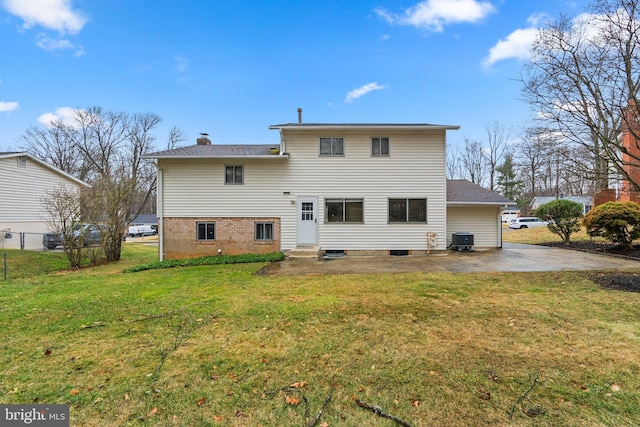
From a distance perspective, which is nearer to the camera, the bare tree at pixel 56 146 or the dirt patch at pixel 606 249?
the dirt patch at pixel 606 249

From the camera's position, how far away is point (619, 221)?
11.2m

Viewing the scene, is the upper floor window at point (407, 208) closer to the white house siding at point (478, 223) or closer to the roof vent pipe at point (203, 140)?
the white house siding at point (478, 223)

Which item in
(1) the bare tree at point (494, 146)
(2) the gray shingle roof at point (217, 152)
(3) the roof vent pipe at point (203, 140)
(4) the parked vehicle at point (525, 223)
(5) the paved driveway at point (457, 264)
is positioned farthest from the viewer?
(1) the bare tree at point (494, 146)

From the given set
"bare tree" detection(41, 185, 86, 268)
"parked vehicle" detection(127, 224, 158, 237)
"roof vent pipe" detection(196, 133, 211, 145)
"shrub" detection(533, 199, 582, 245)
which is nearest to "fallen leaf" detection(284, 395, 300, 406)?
"bare tree" detection(41, 185, 86, 268)

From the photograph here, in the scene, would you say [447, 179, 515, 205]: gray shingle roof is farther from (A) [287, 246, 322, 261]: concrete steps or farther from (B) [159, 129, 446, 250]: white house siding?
(A) [287, 246, 322, 261]: concrete steps

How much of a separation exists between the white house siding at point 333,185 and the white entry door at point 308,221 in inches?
8.3

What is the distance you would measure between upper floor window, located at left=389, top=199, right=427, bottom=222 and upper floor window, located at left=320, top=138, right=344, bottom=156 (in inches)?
117

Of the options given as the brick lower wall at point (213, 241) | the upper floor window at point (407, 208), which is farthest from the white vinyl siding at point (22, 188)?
the upper floor window at point (407, 208)

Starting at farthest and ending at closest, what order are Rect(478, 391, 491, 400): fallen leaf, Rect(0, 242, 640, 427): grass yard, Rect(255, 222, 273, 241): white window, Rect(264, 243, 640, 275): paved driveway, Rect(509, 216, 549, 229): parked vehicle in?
Rect(509, 216, 549, 229): parked vehicle → Rect(255, 222, 273, 241): white window → Rect(264, 243, 640, 275): paved driveway → Rect(478, 391, 491, 400): fallen leaf → Rect(0, 242, 640, 427): grass yard

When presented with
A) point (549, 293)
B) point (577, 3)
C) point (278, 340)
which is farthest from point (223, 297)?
point (577, 3)

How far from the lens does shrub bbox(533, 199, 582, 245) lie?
48.5 feet

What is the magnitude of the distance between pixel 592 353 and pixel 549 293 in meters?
2.94

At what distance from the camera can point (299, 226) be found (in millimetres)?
12289

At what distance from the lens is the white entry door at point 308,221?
482 inches
